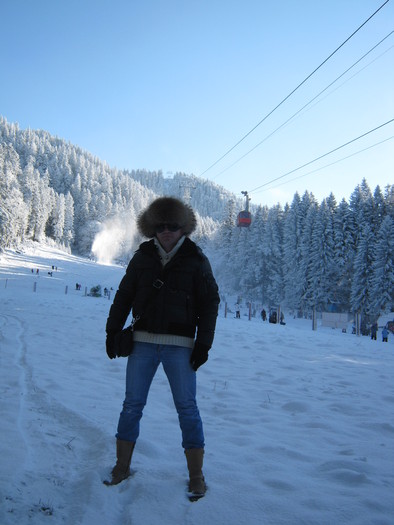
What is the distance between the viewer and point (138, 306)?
8.68 feet

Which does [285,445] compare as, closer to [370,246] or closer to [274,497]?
[274,497]

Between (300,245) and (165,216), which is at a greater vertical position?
(300,245)

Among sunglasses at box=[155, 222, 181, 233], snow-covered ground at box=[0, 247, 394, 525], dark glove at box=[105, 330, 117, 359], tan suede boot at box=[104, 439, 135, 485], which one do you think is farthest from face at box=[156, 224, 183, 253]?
snow-covered ground at box=[0, 247, 394, 525]

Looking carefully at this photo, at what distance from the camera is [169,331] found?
2.56 m

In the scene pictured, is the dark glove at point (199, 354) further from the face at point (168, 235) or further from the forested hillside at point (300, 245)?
the forested hillside at point (300, 245)

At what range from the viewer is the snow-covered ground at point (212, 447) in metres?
2.19

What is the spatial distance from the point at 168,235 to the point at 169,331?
0.76 metres

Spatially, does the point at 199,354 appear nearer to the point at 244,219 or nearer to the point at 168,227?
the point at 168,227

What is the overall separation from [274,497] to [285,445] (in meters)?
1.04

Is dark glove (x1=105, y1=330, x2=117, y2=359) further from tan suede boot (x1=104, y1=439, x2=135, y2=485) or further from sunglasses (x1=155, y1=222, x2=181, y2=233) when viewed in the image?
sunglasses (x1=155, y1=222, x2=181, y2=233)


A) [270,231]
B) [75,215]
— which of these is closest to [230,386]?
[270,231]

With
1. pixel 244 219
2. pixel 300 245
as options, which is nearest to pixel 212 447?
pixel 244 219

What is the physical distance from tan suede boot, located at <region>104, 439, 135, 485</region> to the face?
59.6 inches

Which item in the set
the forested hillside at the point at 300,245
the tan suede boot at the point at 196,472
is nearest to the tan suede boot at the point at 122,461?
the tan suede boot at the point at 196,472
